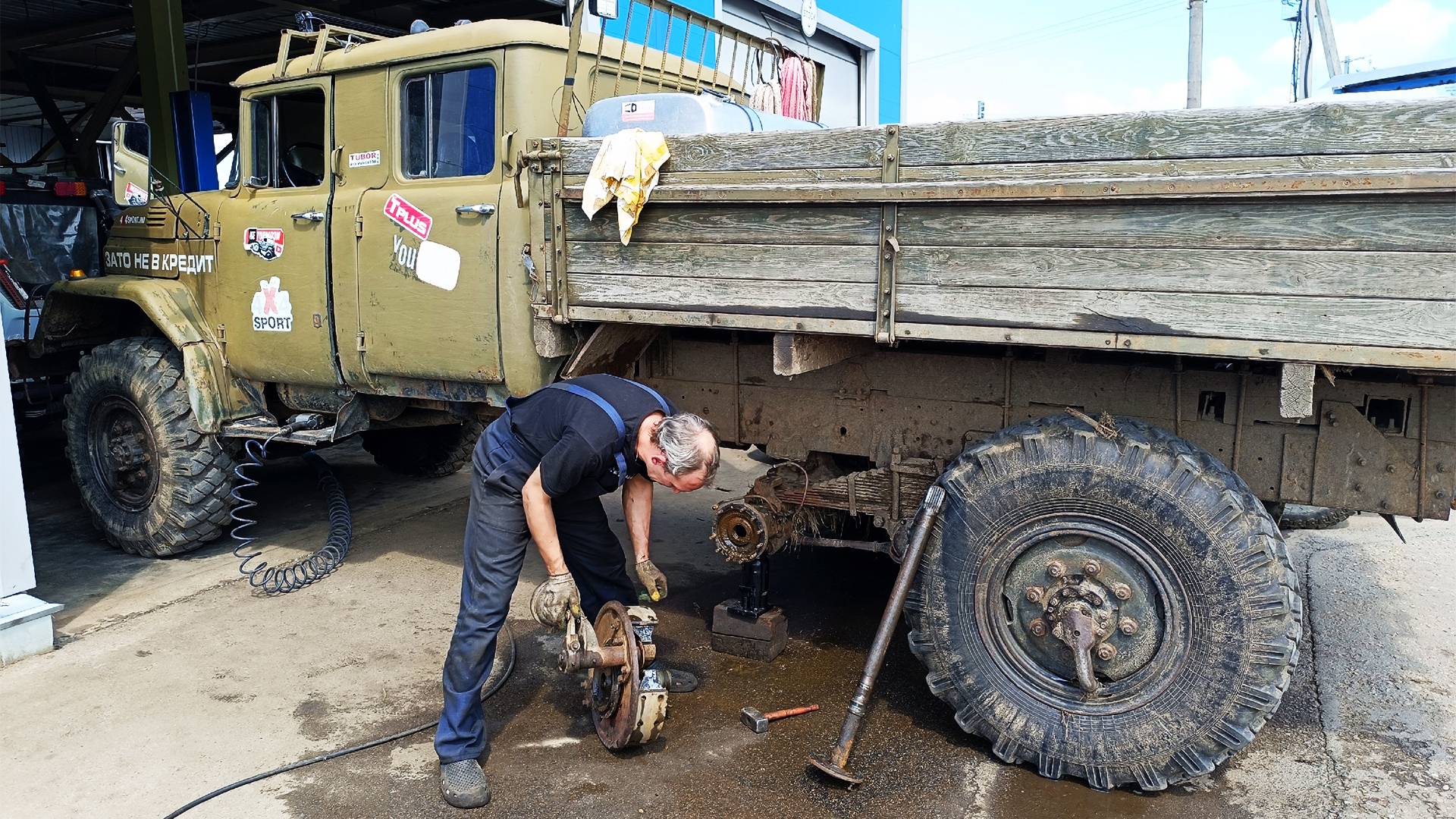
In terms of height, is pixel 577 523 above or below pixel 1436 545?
above

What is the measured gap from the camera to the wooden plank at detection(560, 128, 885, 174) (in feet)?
11.2

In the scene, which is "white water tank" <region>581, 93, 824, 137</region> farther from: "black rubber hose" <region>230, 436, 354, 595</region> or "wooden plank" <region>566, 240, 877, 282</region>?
"black rubber hose" <region>230, 436, 354, 595</region>

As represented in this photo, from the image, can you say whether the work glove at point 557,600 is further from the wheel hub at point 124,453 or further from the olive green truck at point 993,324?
the wheel hub at point 124,453

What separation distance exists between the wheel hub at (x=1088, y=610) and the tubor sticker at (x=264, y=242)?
152 inches

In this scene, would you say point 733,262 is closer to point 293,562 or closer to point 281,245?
point 281,245

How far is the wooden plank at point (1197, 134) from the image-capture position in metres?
2.71

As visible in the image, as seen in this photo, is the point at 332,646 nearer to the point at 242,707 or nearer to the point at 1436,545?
the point at 242,707

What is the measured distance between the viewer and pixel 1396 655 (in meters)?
4.37

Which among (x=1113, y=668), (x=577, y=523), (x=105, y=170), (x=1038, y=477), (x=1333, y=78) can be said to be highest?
(x=1333, y=78)

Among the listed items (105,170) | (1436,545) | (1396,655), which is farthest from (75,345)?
(1436,545)

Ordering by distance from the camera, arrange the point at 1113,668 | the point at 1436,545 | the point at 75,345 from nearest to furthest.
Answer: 1. the point at 1113,668
2. the point at 1436,545
3. the point at 75,345

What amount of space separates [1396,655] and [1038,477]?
7.19 feet

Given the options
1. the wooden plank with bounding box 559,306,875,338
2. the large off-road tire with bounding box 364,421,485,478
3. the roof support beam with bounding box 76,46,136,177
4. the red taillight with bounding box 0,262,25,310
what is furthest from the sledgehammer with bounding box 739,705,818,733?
the roof support beam with bounding box 76,46,136,177

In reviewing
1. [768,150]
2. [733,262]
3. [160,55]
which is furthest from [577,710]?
[160,55]
